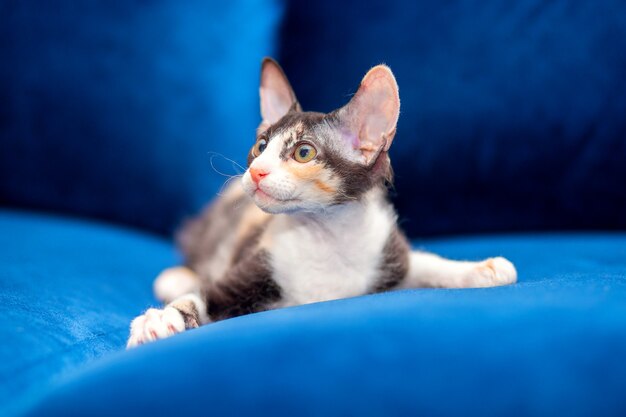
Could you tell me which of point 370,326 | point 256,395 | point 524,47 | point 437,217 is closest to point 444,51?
point 524,47

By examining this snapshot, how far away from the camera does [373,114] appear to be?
111 cm

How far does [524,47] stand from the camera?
1612 mm

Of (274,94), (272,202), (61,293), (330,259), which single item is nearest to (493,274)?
(330,259)

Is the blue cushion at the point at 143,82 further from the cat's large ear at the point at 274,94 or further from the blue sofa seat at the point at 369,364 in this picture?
the blue sofa seat at the point at 369,364

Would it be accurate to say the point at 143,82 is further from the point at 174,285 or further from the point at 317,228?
the point at 317,228

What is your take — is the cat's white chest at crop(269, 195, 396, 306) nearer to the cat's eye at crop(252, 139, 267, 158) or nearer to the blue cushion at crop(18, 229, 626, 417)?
the cat's eye at crop(252, 139, 267, 158)

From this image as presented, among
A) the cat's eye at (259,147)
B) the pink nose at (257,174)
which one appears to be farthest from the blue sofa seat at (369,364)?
the cat's eye at (259,147)

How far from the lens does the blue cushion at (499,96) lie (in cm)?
160

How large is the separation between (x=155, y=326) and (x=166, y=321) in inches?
1.2

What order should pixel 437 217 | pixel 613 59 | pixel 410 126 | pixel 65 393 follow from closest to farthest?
pixel 65 393 < pixel 613 59 < pixel 410 126 < pixel 437 217

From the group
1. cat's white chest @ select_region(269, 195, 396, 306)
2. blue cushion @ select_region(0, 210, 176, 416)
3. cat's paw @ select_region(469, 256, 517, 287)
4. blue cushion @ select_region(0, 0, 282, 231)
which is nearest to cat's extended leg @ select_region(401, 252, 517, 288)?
cat's paw @ select_region(469, 256, 517, 287)

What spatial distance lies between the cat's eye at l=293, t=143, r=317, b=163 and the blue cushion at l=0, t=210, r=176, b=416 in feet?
1.41

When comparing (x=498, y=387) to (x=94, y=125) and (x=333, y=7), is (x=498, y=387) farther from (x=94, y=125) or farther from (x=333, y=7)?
(x=94, y=125)

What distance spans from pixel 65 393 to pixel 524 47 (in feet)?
4.54
